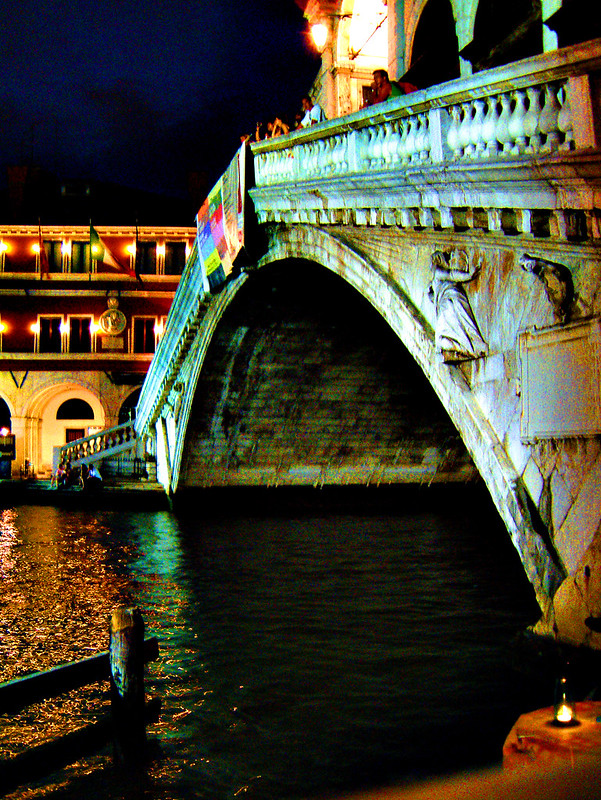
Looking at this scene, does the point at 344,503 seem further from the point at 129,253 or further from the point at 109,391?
the point at 129,253

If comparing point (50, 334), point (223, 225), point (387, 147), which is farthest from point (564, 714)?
point (50, 334)

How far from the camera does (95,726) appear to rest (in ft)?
16.6

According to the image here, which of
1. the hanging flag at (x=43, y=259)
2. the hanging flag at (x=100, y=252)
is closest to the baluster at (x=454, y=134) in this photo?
the hanging flag at (x=100, y=252)

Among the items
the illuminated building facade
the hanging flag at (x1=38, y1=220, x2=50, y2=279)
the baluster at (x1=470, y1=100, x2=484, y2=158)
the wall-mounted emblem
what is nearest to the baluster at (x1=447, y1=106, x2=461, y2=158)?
the baluster at (x1=470, y1=100, x2=484, y2=158)

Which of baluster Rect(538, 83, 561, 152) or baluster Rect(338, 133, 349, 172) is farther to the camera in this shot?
baluster Rect(338, 133, 349, 172)

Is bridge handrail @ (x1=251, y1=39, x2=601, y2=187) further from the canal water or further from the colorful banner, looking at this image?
the canal water

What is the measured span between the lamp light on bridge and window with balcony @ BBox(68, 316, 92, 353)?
27.9m

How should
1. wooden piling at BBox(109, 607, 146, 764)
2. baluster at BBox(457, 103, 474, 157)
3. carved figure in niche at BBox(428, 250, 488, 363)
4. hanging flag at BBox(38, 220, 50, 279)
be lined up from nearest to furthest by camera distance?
wooden piling at BBox(109, 607, 146, 764) < baluster at BBox(457, 103, 474, 157) < carved figure in niche at BBox(428, 250, 488, 363) < hanging flag at BBox(38, 220, 50, 279)

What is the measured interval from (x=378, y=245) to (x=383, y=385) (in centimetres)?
1205

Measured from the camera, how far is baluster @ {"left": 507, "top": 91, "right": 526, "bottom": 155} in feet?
19.0

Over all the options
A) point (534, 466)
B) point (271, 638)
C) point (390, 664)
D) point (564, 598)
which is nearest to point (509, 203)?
point (534, 466)

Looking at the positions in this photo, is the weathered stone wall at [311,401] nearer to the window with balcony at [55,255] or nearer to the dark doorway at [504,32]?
the dark doorway at [504,32]

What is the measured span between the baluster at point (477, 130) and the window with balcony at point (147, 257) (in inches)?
998

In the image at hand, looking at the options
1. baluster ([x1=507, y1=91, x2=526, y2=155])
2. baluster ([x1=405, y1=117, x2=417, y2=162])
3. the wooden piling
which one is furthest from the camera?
baluster ([x1=405, y1=117, x2=417, y2=162])
